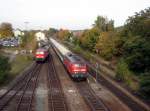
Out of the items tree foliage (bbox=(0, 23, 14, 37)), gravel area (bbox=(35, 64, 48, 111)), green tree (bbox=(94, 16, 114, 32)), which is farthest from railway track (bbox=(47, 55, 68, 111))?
tree foliage (bbox=(0, 23, 14, 37))

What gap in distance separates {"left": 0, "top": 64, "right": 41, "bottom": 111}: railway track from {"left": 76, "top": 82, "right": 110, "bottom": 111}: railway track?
464 cm

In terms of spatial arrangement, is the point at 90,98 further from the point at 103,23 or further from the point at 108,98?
the point at 103,23

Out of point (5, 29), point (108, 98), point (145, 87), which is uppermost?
point (5, 29)

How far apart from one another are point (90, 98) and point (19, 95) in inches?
247

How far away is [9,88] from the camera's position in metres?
30.9

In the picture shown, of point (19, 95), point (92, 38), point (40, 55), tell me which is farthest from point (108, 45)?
point (19, 95)

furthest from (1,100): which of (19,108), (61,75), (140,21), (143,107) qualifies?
(140,21)

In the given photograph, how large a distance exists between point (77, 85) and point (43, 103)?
361 inches

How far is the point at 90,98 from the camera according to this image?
2697 cm

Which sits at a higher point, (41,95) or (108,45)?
(108,45)

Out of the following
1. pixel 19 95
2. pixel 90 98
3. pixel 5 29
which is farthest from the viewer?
pixel 5 29

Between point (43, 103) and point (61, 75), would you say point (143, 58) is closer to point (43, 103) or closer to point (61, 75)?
point (61, 75)

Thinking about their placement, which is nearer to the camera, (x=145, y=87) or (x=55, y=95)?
(x=145, y=87)

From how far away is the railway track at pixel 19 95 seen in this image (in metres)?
23.3
